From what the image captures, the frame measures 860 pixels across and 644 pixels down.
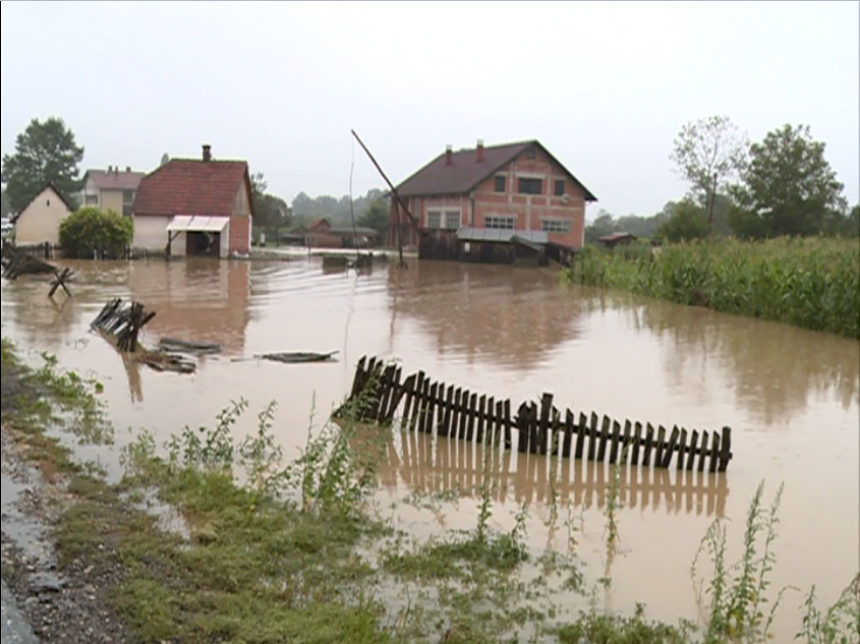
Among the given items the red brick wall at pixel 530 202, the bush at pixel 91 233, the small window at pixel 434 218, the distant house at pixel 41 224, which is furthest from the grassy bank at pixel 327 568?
the small window at pixel 434 218

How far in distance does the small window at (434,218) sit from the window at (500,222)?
3.69 m

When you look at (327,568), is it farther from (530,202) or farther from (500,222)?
(530,202)

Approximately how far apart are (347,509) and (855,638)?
3663mm

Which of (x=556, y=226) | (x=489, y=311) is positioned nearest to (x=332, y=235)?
(x=556, y=226)

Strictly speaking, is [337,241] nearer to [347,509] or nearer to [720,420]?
[720,420]

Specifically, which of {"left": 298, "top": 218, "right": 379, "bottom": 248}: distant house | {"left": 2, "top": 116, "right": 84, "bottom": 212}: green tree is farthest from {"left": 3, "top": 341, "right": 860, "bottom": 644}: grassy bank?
{"left": 298, "top": 218, "right": 379, "bottom": 248}: distant house

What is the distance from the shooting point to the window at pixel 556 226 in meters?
54.4

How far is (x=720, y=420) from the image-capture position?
12383mm

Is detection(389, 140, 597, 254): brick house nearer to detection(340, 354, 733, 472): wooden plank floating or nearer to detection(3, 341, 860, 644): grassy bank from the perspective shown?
detection(340, 354, 733, 472): wooden plank floating

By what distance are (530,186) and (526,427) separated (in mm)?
46318

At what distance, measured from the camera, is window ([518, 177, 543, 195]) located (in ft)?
177

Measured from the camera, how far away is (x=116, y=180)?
49.2m

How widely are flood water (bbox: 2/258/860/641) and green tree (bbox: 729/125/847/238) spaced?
16.7 m

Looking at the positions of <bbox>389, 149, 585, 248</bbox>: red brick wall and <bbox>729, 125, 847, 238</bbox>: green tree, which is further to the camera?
<bbox>389, 149, 585, 248</bbox>: red brick wall
